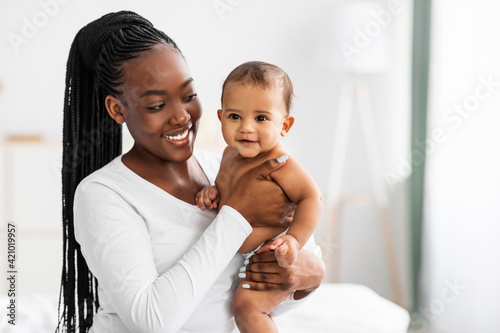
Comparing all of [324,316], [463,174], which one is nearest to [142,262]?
[324,316]

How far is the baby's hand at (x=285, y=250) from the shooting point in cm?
126

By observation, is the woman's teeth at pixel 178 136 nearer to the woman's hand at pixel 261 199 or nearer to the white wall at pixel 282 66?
the woman's hand at pixel 261 199

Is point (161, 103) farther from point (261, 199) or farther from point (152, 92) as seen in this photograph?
point (261, 199)

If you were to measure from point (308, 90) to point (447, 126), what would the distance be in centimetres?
106

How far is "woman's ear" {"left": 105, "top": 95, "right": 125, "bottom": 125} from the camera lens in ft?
4.63

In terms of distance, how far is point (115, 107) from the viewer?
56.1 inches

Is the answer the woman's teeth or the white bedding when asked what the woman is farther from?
the white bedding

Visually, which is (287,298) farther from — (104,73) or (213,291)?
(104,73)

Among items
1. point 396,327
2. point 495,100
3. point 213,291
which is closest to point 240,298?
point 213,291

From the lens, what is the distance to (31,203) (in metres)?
3.46

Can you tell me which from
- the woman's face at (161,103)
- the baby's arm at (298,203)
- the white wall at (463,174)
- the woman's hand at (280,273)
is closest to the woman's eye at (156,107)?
the woman's face at (161,103)

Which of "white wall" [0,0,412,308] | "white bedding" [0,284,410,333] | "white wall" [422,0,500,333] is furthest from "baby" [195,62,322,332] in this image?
"white wall" [0,0,412,308]

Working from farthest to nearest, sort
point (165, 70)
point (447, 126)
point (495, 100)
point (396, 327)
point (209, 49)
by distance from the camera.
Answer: point (209, 49), point (447, 126), point (495, 100), point (396, 327), point (165, 70)

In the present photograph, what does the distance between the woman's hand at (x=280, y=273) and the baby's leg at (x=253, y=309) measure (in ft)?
0.07
